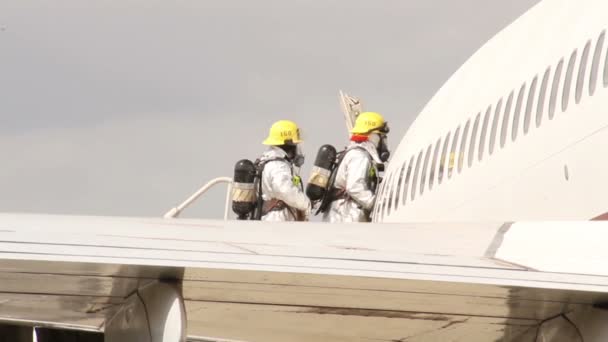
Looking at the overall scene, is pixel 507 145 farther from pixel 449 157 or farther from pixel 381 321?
pixel 381 321

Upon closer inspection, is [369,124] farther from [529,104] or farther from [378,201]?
[529,104]

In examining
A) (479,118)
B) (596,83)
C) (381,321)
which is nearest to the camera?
(381,321)

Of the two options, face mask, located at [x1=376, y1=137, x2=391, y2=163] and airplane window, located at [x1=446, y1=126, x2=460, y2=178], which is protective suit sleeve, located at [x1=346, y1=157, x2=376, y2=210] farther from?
airplane window, located at [x1=446, y1=126, x2=460, y2=178]

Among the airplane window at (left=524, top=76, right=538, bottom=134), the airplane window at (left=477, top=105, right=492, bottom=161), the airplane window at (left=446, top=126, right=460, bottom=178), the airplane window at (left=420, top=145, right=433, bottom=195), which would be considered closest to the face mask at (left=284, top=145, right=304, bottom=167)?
the airplane window at (left=420, top=145, right=433, bottom=195)

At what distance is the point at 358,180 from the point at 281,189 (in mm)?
1490

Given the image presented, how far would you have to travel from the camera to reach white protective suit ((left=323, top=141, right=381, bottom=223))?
25.1 meters

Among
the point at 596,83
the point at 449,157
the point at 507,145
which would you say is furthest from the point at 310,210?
the point at 596,83

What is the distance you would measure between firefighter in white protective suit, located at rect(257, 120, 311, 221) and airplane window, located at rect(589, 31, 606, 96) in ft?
37.5

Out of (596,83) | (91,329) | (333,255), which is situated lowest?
(91,329)

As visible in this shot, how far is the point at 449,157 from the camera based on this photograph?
766 inches

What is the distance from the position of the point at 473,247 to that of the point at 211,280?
249cm

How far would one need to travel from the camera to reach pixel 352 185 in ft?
82.6

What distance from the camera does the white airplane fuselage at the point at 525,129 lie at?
42.3 feet

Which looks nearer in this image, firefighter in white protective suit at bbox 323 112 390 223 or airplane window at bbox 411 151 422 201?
airplane window at bbox 411 151 422 201
